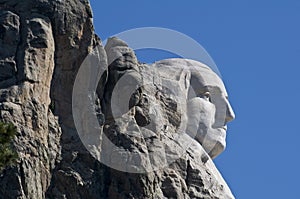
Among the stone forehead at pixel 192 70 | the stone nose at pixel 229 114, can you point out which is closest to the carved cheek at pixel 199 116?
the stone forehead at pixel 192 70

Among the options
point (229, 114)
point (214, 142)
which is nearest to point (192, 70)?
point (229, 114)

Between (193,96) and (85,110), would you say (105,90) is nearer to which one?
(85,110)

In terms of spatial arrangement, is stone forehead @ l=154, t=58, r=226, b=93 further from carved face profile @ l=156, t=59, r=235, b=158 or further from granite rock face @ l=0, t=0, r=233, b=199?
granite rock face @ l=0, t=0, r=233, b=199

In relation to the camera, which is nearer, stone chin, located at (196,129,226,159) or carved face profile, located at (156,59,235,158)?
carved face profile, located at (156,59,235,158)

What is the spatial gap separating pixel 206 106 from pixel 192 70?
2549 millimetres

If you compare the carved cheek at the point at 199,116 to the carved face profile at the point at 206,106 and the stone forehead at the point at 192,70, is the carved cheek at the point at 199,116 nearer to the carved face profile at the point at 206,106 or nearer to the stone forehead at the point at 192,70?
the carved face profile at the point at 206,106

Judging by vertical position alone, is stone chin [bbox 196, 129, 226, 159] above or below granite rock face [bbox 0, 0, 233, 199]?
above

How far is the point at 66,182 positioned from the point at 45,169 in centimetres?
144

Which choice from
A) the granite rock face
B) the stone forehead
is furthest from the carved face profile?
the granite rock face

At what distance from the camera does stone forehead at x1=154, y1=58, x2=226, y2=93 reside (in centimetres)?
14250

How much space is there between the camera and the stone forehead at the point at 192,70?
142500 mm

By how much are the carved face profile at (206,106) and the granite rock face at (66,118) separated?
10821 mm

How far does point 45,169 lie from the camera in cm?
12150

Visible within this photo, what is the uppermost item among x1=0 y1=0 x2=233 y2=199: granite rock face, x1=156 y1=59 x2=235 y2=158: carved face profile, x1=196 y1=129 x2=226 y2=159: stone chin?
x1=156 y1=59 x2=235 y2=158: carved face profile
